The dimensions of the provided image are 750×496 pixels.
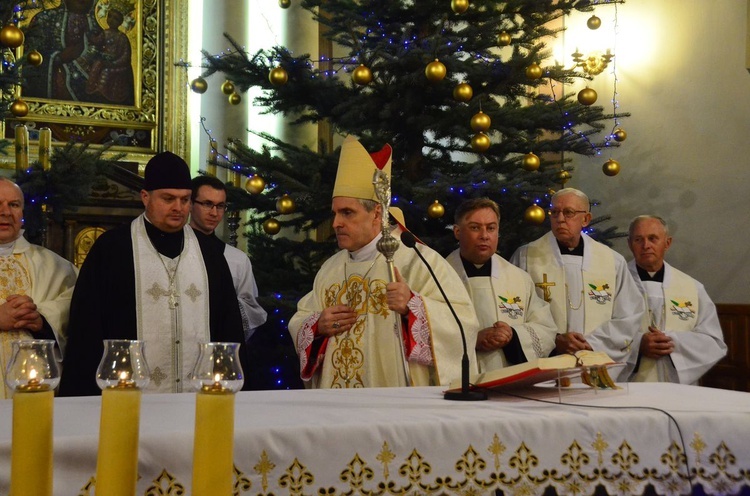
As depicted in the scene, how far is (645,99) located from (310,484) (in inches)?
289

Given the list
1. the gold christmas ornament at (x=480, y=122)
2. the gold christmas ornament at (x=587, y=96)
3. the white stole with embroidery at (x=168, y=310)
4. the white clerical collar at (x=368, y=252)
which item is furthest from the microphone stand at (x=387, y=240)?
the gold christmas ornament at (x=587, y=96)

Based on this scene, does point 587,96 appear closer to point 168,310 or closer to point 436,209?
point 436,209

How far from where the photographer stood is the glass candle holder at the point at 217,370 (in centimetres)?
146

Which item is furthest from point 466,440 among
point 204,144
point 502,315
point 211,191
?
point 204,144

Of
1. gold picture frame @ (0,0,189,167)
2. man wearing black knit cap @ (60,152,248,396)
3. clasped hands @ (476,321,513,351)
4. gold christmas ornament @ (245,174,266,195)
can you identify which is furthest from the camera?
gold picture frame @ (0,0,189,167)

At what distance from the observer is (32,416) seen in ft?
5.02

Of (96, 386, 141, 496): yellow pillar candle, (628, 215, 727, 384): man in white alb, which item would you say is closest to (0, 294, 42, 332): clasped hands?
(96, 386, 141, 496): yellow pillar candle

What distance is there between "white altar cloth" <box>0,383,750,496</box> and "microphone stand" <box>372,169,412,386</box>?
96cm

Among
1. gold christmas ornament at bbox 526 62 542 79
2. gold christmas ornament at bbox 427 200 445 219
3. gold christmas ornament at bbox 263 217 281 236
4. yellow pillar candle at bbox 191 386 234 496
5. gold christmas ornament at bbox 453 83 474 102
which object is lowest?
yellow pillar candle at bbox 191 386 234 496

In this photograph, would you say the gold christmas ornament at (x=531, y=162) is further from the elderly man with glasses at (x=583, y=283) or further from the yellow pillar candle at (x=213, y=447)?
the yellow pillar candle at (x=213, y=447)

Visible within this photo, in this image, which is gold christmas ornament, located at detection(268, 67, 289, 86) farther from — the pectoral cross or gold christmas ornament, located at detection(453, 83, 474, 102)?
the pectoral cross

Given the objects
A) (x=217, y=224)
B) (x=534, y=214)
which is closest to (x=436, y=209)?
(x=534, y=214)

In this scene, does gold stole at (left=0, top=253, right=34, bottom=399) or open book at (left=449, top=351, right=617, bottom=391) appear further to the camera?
gold stole at (left=0, top=253, right=34, bottom=399)

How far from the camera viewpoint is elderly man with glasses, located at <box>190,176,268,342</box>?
625 cm
